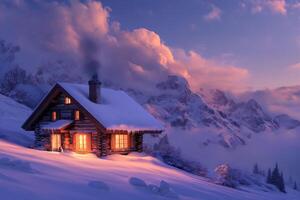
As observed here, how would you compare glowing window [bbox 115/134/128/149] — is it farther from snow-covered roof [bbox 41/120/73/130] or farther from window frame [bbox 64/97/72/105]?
window frame [bbox 64/97/72/105]

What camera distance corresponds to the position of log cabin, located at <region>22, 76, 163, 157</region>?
3425 centimetres

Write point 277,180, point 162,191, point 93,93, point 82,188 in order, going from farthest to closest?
point 277,180 → point 93,93 → point 162,191 → point 82,188

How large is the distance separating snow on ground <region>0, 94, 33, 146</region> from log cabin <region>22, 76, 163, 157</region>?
5.60 meters

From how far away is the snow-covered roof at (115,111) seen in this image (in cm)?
3369

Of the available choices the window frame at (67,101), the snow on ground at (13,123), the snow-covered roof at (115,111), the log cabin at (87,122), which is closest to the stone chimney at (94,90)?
the log cabin at (87,122)

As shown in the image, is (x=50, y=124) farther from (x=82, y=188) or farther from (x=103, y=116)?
(x=82, y=188)

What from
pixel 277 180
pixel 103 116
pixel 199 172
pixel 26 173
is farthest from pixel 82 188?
pixel 277 180

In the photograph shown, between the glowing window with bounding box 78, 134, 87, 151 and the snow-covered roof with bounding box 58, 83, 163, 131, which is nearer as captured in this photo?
the snow-covered roof with bounding box 58, 83, 163, 131

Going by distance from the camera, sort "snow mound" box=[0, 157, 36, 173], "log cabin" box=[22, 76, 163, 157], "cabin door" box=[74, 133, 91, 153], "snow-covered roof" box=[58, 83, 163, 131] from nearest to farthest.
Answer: "snow mound" box=[0, 157, 36, 173], "snow-covered roof" box=[58, 83, 163, 131], "log cabin" box=[22, 76, 163, 157], "cabin door" box=[74, 133, 91, 153]

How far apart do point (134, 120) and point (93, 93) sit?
4.02 meters

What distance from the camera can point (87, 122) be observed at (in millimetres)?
35125

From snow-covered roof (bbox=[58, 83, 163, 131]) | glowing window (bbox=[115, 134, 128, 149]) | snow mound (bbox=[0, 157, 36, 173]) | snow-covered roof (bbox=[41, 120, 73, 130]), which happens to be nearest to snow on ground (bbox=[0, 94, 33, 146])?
snow-covered roof (bbox=[41, 120, 73, 130])

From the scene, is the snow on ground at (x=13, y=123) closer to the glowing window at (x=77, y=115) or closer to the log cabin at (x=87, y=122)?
the log cabin at (x=87, y=122)

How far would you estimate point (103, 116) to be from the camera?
33688 millimetres
